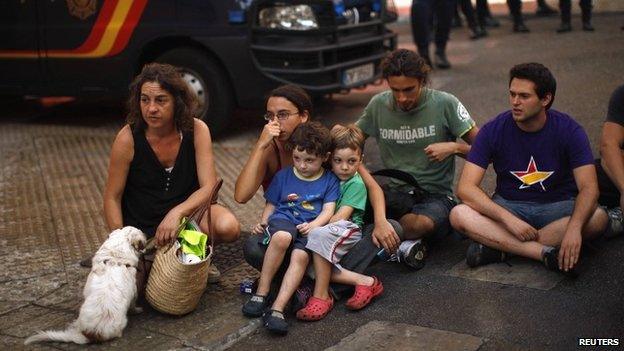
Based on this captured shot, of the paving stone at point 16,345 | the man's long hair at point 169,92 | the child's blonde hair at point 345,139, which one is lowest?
the paving stone at point 16,345

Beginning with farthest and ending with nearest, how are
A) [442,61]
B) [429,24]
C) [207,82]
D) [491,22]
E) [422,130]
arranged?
1. [491,22]
2. [442,61]
3. [429,24]
4. [207,82]
5. [422,130]

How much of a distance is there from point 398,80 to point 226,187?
2134mm

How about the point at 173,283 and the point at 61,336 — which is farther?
the point at 173,283

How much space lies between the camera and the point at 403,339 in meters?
4.12

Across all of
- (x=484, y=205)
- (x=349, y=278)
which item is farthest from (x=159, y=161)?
(x=484, y=205)

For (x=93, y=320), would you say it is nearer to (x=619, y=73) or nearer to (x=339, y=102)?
(x=339, y=102)

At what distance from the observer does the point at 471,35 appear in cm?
1298

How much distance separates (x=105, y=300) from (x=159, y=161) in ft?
3.29

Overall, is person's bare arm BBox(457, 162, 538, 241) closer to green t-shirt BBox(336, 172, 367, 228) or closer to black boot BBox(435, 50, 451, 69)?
green t-shirt BBox(336, 172, 367, 228)

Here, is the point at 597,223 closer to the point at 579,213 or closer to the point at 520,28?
the point at 579,213

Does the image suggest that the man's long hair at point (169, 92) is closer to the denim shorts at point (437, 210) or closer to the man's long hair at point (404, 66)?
the man's long hair at point (404, 66)

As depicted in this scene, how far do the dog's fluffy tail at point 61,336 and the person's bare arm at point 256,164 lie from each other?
119 centimetres

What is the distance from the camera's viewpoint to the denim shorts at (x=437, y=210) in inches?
198

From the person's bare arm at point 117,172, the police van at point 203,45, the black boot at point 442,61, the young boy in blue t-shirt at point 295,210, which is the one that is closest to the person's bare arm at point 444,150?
the young boy in blue t-shirt at point 295,210
